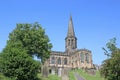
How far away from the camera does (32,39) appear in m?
66.2

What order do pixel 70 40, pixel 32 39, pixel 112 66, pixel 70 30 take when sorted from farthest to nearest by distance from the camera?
pixel 70 30 < pixel 70 40 < pixel 32 39 < pixel 112 66

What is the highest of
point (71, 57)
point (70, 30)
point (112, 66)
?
point (70, 30)

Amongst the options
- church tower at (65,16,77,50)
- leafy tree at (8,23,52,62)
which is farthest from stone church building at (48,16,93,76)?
leafy tree at (8,23,52,62)

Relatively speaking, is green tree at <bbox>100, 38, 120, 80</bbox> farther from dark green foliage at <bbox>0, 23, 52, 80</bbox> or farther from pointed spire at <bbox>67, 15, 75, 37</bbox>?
pointed spire at <bbox>67, 15, 75, 37</bbox>

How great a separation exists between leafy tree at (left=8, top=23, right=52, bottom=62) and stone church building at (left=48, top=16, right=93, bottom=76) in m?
42.5

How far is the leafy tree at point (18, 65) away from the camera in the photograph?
55.8m

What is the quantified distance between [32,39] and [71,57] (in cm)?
5865

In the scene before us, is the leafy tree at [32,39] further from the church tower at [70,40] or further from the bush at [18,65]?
the church tower at [70,40]

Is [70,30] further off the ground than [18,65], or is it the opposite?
[70,30]

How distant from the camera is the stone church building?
117812 millimetres

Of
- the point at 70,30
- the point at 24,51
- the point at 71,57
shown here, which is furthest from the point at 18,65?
the point at 70,30

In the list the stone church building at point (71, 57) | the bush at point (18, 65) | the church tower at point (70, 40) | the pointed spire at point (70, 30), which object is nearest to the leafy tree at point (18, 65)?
the bush at point (18, 65)

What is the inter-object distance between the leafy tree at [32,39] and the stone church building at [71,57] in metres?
42.5

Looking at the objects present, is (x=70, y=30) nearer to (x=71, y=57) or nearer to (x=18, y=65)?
(x=71, y=57)
